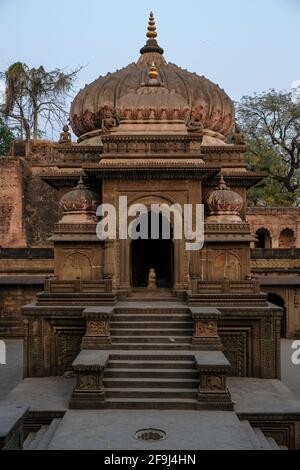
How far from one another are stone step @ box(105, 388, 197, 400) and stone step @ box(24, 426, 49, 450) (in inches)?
47.9

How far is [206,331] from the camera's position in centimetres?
1027

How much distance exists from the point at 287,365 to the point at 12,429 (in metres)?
9.36

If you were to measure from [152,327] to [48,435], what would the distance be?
3587 mm

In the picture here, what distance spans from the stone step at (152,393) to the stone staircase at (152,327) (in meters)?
1.33

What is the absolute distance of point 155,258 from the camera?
53.8 ft

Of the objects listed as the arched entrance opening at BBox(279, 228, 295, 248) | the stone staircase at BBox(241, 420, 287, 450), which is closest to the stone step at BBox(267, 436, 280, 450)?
the stone staircase at BBox(241, 420, 287, 450)

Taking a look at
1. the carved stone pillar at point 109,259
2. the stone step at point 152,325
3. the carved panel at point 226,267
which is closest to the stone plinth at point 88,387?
the stone step at point 152,325

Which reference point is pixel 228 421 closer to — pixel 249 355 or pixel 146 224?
pixel 249 355

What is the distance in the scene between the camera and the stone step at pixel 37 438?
25.1 feet

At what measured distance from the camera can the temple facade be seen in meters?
8.91

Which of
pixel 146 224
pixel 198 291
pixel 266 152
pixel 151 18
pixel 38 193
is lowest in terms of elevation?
pixel 198 291

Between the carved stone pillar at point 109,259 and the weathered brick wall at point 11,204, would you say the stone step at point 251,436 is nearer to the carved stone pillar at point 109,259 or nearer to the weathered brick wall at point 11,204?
the carved stone pillar at point 109,259

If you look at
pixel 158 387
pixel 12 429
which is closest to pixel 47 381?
pixel 158 387

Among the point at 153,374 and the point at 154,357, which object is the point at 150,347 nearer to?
the point at 154,357
